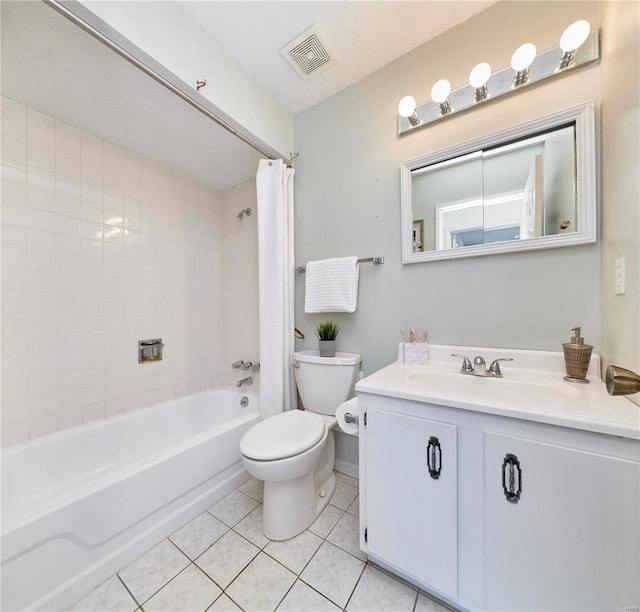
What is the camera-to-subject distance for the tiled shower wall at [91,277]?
1.33m

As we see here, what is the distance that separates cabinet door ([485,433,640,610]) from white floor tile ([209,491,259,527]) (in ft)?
3.50

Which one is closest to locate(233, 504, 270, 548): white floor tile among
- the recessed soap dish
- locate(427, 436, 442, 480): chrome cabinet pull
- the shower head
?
locate(427, 436, 442, 480): chrome cabinet pull

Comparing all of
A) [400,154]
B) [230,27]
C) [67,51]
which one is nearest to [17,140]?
[67,51]

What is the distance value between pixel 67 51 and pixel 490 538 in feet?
7.76

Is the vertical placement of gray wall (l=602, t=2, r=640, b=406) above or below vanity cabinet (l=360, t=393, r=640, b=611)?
above

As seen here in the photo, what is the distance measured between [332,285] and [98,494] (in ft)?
4.53

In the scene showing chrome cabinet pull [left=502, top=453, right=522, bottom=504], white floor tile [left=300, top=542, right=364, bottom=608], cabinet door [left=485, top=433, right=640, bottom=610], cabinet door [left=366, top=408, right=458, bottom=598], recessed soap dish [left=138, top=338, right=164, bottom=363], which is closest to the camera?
cabinet door [left=485, top=433, right=640, bottom=610]

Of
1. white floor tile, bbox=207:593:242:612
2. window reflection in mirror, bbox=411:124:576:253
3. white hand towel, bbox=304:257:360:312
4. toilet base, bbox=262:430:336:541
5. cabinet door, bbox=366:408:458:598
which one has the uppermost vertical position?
window reflection in mirror, bbox=411:124:576:253

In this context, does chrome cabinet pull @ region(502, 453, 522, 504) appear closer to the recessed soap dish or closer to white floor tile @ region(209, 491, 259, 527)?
white floor tile @ region(209, 491, 259, 527)

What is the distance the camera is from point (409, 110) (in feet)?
4.35

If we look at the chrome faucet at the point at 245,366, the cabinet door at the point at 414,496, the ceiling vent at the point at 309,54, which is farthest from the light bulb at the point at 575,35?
the chrome faucet at the point at 245,366

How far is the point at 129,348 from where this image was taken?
1.75m

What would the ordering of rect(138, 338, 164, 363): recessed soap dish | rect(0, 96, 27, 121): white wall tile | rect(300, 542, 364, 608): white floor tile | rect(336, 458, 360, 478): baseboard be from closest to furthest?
rect(300, 542, 364, 608): white floor tile → rect(0, 96, 27, 121): white wall tile → rect(336, 458, 360, 478): baseboard → rect(138, 338, 164, 363): recessed soap dish

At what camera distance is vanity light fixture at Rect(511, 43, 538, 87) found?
3.50ft
